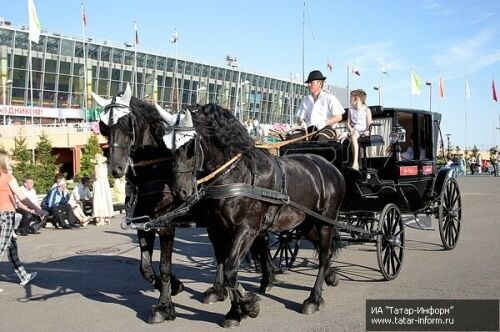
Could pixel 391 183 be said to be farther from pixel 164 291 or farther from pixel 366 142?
pixel 164 291

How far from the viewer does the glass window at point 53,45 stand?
5338 cm

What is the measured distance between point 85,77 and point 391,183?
45136 millimetres

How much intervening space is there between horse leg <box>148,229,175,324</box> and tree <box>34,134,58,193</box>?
21.0 metres

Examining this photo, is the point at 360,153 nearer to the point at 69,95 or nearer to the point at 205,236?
the point at 205,236

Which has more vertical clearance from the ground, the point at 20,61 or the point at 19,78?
the point at 20,61

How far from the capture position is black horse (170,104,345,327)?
204 inches

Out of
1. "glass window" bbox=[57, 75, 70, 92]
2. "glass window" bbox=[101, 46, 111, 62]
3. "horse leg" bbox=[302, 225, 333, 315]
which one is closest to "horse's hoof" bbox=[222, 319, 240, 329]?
"horse leg" bbox=[302, 225, 333, 315]

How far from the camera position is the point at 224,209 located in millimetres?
5402

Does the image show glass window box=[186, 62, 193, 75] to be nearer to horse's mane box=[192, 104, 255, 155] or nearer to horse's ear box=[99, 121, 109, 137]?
horse's ear box=[99, 121, 109, 137]

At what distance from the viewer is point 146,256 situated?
6117 mm

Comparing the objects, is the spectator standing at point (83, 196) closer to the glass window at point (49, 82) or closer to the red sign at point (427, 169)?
the red sign at point (427, 169)

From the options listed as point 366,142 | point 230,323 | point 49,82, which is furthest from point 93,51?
point 230,323

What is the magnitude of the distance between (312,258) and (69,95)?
5219cm

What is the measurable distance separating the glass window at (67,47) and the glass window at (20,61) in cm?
439
